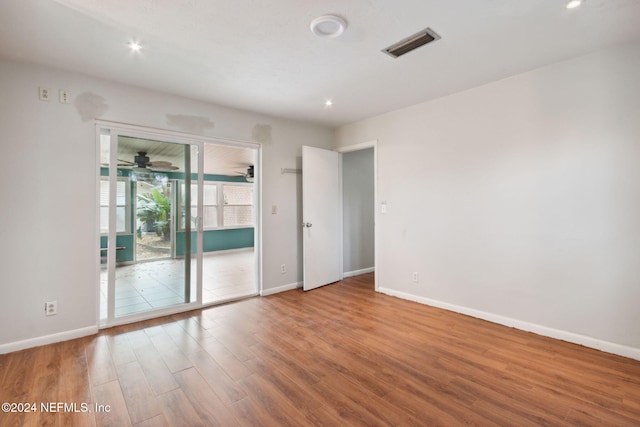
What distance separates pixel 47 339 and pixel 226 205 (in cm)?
A: 585

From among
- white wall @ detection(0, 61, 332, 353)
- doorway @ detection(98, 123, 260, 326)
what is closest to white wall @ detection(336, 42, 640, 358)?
doorway @ detection(98, 123, 260, 326)

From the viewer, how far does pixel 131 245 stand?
335 cm

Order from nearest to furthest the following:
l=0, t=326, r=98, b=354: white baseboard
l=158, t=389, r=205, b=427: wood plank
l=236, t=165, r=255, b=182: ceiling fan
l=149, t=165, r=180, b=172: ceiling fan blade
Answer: l=158, t=389, r=205, b=427: wood plank → l=0, t=326, r=98, b=354: white baseboard → l=149, t=165, r=180, b=172: ceiling fan blade → l=236, t=165, r=255, b=182: ceiling fan

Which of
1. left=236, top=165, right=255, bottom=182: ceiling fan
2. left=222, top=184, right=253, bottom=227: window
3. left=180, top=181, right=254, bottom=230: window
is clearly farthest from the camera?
left=222, top=184, right=253, bottom=227: window

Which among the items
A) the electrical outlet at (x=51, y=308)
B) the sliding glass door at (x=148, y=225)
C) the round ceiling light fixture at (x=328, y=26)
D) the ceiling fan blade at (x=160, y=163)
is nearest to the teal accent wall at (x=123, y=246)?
the sliding glass door at (x=148, y=225)

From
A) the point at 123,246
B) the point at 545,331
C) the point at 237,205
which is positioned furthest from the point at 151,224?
the point at 237,205

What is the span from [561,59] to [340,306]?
3.38m

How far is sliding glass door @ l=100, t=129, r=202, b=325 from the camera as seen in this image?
10.1 feet

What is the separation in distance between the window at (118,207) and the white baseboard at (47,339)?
1001mm

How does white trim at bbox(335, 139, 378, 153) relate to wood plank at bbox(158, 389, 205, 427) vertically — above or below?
above

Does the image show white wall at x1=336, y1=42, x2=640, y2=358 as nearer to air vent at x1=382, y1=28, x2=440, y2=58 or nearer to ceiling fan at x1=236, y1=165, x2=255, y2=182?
air vent at x1=382, y1=28, x2=440, y2=58

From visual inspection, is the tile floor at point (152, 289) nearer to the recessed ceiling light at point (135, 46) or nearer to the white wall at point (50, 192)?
the white wall at point (50, 192)

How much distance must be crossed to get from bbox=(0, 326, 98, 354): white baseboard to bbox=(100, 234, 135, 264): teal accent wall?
71cm

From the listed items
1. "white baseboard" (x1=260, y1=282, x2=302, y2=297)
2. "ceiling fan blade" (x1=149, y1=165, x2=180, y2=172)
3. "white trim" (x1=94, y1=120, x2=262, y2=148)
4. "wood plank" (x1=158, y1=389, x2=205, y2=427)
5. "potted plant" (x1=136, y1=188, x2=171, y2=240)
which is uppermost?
"white trim" (x1=94, y1=120, x2=262, y2=148)
